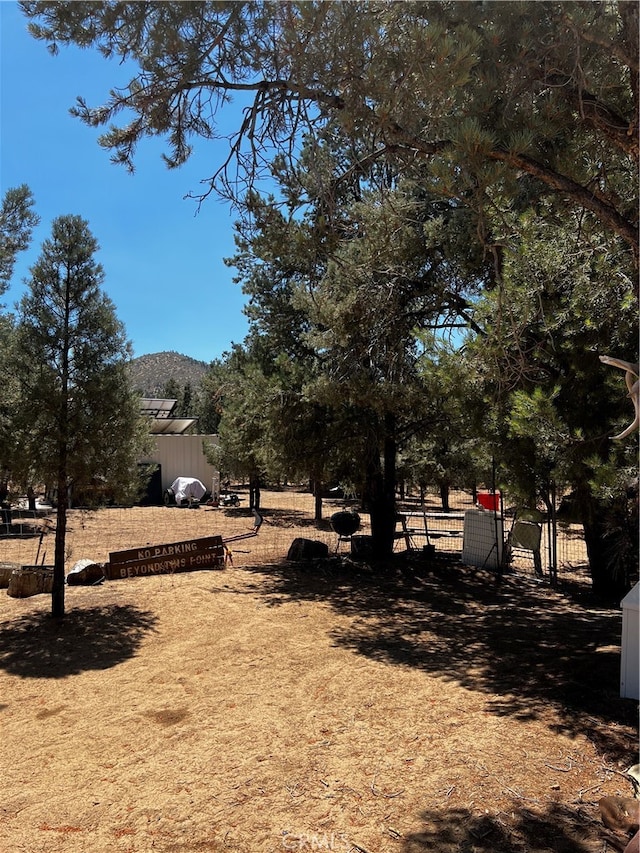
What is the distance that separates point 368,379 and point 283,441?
2.89 m

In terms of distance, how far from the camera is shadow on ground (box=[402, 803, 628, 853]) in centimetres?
297

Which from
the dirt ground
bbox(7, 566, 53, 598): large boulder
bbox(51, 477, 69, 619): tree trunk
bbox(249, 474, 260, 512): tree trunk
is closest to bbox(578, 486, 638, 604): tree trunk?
the dirt ground

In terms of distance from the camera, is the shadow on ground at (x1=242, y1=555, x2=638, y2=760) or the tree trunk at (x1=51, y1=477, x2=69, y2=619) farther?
the tree trunk at (x1=51, y1=477, x2=69, y2=619)

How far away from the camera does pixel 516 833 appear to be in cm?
310

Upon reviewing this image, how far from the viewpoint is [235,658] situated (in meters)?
6.77

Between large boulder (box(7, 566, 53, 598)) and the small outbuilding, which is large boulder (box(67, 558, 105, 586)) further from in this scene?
the small outbuilding

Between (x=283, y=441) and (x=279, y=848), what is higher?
(x=283, y=441)

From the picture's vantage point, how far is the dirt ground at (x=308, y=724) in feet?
10.9

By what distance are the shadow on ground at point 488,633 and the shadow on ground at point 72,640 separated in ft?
7.86

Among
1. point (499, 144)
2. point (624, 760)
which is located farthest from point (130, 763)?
point (499, 144)

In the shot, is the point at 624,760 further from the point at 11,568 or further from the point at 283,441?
the point at 11,568

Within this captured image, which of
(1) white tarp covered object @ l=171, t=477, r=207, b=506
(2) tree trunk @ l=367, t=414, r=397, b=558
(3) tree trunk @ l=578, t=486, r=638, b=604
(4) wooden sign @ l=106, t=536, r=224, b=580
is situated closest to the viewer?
(3) tree trunk @ l=578, t=486, r=638, b=604

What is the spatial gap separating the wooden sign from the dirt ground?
1096 millimetres

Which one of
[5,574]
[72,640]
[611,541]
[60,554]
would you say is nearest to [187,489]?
[5,574]
